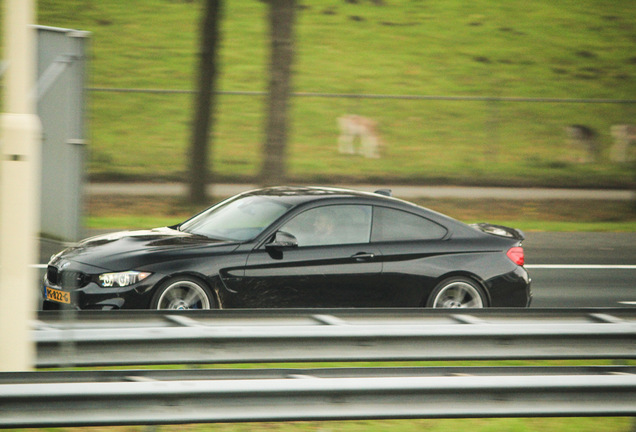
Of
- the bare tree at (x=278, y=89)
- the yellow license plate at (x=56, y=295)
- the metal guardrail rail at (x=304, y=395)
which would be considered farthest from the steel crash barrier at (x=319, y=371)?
the bare tree at (x=278, y=89)

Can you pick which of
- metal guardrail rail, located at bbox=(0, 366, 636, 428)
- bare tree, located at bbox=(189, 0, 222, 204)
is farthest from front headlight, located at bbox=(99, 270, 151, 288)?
bare tree, located at bbox=(189, 0, 222, 204)

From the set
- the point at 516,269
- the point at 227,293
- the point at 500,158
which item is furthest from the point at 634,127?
the point at 227,293

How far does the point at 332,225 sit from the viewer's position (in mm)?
8359

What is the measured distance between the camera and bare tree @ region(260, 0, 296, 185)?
13.7 meters

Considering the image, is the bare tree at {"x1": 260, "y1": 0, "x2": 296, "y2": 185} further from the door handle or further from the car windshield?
the door handle

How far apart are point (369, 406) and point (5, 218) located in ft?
8.41

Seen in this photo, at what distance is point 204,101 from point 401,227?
9.02 meters

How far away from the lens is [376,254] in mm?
8289

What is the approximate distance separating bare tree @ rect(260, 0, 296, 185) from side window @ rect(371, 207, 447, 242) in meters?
5.51

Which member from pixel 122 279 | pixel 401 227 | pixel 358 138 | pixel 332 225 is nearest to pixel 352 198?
pixel 332 225

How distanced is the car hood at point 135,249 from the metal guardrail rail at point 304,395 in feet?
10.4

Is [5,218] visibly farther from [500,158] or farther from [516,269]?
[500,158]

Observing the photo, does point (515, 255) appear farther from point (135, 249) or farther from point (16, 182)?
point (16, 182)

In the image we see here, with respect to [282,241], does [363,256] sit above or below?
below
